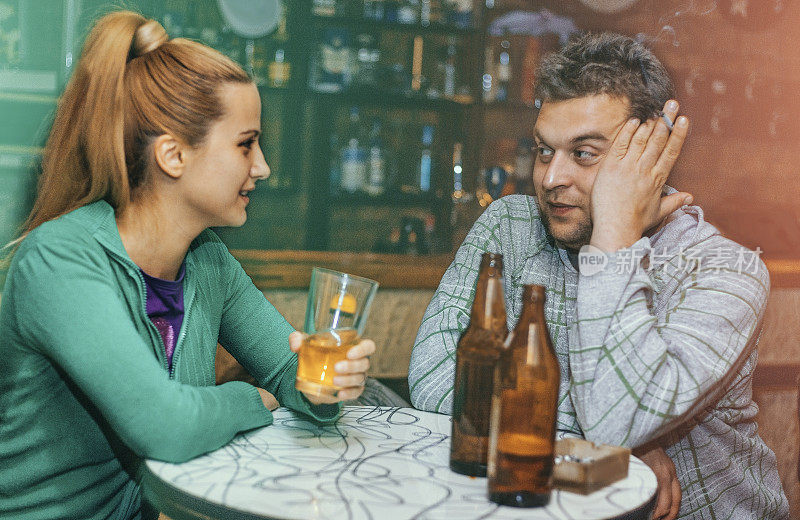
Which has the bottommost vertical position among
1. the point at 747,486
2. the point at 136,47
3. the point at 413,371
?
the point at 747,486

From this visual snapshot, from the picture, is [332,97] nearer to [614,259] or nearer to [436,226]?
[436,226]

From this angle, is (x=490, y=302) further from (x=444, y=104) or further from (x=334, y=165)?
(x=444, y=104)

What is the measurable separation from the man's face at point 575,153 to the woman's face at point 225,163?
0.67m

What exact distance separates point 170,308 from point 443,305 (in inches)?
22.8

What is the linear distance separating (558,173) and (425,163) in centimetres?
235

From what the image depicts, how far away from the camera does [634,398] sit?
4.44 feet

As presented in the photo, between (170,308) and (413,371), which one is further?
(413,371)

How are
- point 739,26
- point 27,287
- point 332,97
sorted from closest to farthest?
1. point 27,287
2. point 332,97
3. point 739,26

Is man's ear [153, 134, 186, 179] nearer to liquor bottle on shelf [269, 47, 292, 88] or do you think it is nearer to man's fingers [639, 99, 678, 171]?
man's fingers [639, 99, 678, 171]

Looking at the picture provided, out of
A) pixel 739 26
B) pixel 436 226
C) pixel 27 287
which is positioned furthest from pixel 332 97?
pixel 27 287

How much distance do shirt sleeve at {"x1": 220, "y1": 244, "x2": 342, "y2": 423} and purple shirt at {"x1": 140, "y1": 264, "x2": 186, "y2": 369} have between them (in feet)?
0.52

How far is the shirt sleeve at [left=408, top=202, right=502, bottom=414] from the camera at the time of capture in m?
1.54

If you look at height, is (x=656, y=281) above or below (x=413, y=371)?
above

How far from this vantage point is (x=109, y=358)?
1.15m
